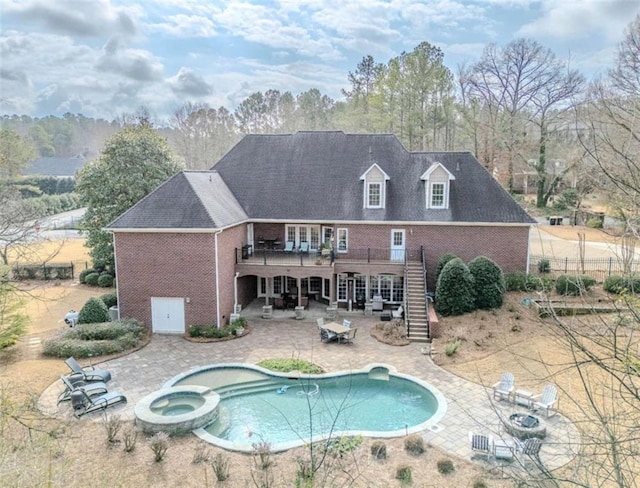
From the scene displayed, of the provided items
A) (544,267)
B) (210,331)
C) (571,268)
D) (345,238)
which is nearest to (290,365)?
(210,331)

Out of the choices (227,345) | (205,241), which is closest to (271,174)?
(205,241)

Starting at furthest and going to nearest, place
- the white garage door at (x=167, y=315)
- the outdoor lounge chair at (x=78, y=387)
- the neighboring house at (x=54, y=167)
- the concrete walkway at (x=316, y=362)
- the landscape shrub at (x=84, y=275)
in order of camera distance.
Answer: the neighboring house at (x=54, y=167) → the landscape shrub at (x=84, y=275) → the white garage door at (x=167, y=315) → the outdoor lounge chair at (x=78, y=387) → the concrete walkway at (x=316, y=362)

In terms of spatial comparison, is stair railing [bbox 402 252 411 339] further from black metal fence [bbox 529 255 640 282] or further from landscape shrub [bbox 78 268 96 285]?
landscape shrub [bbox 78 268 96 285]

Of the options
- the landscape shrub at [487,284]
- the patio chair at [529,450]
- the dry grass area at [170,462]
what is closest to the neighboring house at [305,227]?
the landscape shrub at [487,284]

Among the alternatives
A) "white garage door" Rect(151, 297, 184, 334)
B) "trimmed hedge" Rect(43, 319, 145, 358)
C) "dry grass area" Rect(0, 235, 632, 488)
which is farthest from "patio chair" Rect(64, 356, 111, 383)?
"white garage door" Rect(151, 297, 184, 334)

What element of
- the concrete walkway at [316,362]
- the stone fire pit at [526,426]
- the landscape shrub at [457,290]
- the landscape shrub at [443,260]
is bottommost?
the concrete walkway at [316,362]

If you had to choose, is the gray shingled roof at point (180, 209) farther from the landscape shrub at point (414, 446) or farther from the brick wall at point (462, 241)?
the landscape shrub at point (414, 446)
